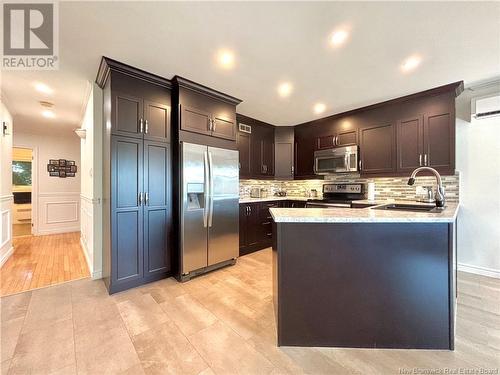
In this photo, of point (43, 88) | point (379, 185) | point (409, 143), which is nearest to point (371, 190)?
point (379, 185)

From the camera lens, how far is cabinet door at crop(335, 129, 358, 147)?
3.77 m

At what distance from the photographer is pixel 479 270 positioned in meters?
2.91

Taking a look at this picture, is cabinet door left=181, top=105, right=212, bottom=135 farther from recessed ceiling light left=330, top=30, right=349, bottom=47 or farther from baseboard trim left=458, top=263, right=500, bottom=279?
baseboard trim left=458, top=263, right=500, bottom=279

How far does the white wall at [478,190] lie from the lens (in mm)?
2814

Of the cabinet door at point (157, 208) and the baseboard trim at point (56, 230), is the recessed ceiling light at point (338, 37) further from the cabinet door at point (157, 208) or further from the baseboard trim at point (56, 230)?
the baseboard trim at point (56, 230)

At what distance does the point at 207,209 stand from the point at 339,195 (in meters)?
2.62

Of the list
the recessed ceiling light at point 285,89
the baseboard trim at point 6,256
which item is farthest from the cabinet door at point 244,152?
the baseboard trim at point 6,256

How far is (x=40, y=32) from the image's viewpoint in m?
1.85

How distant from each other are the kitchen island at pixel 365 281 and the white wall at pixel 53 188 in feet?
21.0

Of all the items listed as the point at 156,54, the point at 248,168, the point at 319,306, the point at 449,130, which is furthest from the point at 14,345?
the point at 449,130

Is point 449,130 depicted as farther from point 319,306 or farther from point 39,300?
point 39,300

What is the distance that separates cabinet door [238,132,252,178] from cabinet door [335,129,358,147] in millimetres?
1639

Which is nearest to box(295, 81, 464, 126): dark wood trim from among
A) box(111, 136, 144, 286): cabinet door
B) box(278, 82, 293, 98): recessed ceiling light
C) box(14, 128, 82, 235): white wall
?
box(278, 82, 293, 98): recessed ceiling light

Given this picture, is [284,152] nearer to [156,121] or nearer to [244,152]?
[244,152]
